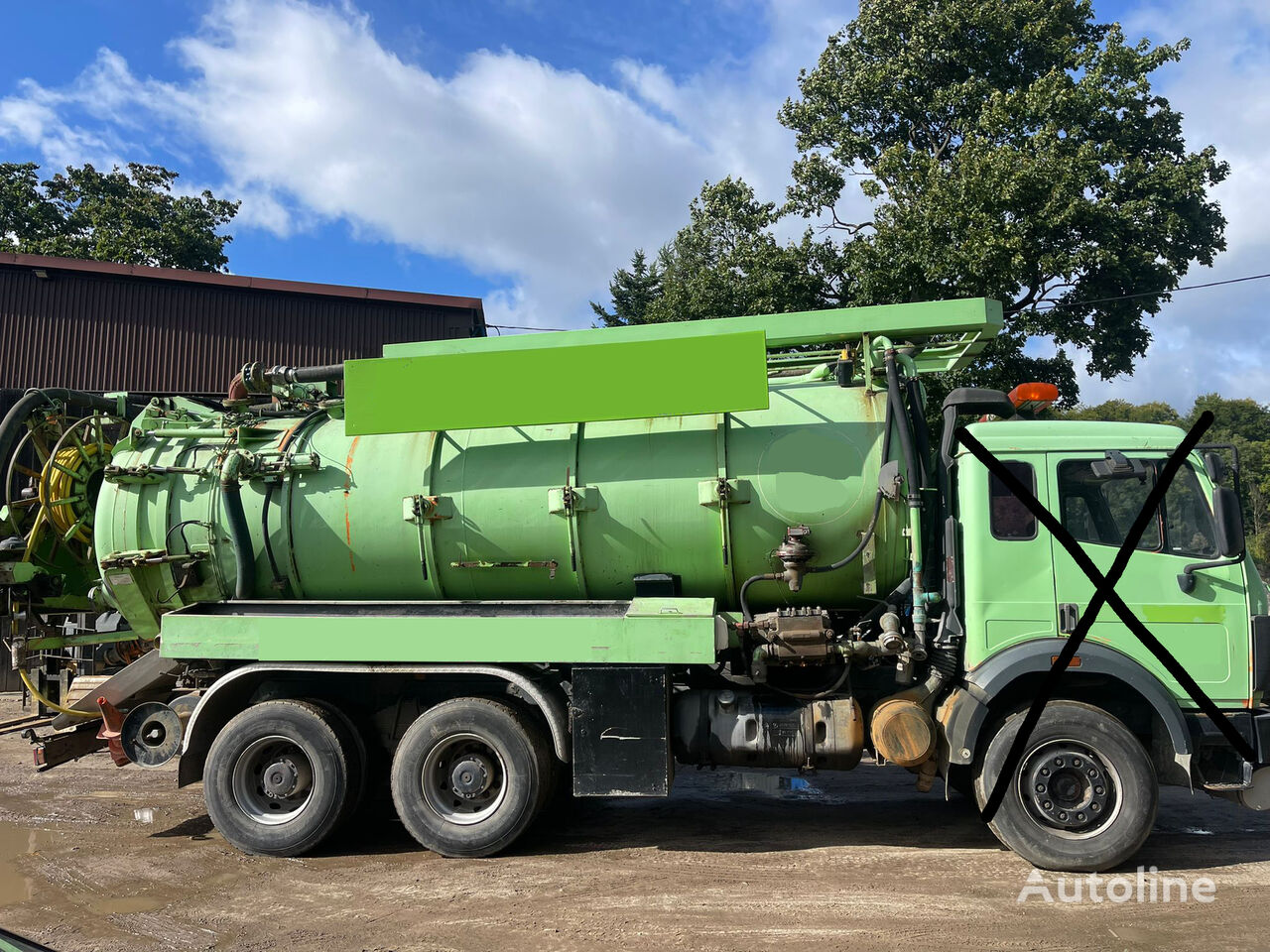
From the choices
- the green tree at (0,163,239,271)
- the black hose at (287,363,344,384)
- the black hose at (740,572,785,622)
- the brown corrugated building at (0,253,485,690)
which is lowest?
the black hose at (740,572,785,622)

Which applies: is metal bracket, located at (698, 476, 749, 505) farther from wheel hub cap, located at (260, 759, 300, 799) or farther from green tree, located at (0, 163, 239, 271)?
green tree, located at (0, 163, 239, 271)

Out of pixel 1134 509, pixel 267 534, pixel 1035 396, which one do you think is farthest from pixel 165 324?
pixel 1134 509

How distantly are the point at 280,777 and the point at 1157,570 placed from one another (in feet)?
21.0

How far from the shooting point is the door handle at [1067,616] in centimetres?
587

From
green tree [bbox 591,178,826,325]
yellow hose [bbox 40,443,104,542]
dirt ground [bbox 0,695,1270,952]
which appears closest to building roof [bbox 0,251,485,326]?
green tree [bbox 591,178,826,325]

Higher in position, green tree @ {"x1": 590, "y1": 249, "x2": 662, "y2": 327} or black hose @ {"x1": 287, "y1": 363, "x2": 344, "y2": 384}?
green tree @ {"x1": 590, "y1": 249, "x2": 662, "y2": 327}

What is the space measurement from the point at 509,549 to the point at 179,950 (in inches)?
126

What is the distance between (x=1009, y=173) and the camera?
13.4 metres

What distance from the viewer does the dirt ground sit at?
16.1 feet

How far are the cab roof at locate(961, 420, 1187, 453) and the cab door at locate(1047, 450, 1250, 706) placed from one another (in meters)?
0.08

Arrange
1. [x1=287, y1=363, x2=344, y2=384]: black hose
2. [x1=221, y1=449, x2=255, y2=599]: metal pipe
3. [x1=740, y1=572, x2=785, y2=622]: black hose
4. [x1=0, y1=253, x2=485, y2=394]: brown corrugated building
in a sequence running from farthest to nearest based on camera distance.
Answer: [x1=0, y1=253, x2=485, y2=394]: brown corrugated building < [x1=287, y1=363, x2=344, y2=384]: black hose < [x1=221, y1=449, x2=255, y2=599]: metal pipe < [x1=740, y1=572, x2=785, y2=622]: black hose

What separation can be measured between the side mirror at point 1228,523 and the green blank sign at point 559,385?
119 inches

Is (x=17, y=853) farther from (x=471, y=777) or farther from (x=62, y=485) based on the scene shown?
(x=471, y=777)

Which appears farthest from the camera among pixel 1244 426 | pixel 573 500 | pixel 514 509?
pixel 1244 426
